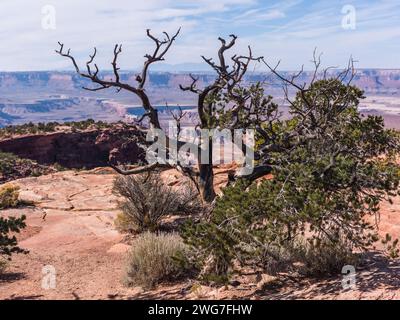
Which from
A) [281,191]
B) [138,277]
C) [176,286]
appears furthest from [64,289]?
[281,191]

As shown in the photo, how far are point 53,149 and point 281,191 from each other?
33342 millimetres

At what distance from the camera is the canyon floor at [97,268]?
587 cm

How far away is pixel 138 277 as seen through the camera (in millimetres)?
7242

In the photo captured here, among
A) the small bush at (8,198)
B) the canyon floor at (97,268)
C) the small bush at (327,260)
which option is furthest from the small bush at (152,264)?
the small bush at (8,198)

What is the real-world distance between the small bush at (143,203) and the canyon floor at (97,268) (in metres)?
0.46

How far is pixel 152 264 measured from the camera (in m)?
7.26

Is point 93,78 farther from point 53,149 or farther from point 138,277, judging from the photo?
point 53,149

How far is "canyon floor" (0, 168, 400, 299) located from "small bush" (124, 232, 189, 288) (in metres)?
0.17

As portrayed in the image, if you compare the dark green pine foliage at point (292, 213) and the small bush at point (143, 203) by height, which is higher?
the dark green pine foliage at point (292, 213)

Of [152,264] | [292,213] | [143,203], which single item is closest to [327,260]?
[292,213]

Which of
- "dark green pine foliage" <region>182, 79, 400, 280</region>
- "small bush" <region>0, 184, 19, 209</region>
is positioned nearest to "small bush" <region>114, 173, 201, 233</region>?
"dark green pine foliage" <region>182, 79, 400, 280</region>

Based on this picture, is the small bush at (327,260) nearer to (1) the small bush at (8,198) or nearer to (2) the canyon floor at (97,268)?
(2) the canyon floor at (97,268)

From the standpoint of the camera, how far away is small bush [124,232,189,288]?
23.6 feet

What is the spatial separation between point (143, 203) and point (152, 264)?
11.5 feet
